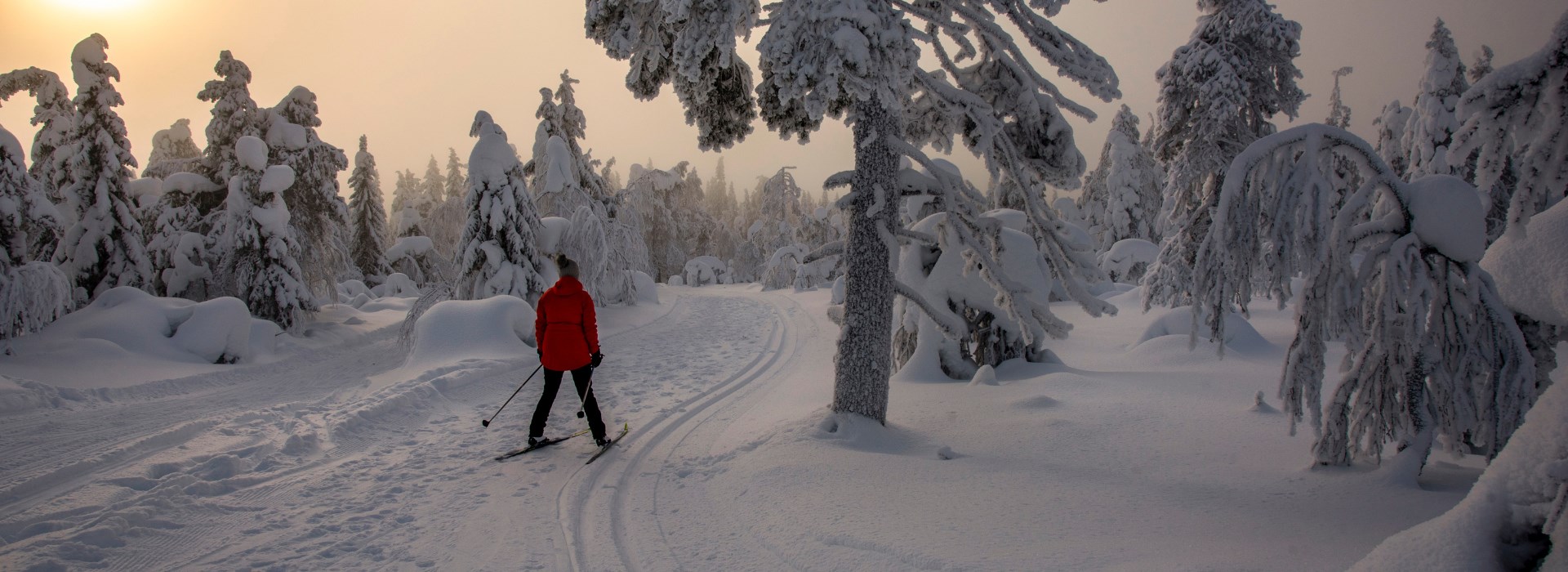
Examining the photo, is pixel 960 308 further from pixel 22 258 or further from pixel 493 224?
→ pixel 22 258

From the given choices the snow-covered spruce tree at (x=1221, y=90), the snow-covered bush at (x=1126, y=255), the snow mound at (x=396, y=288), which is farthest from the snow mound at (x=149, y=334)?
the snow-covered bush at (x=1126, y=255)

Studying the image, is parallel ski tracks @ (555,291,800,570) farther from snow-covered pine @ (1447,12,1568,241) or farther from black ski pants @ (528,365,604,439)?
snow-covered pine @ (1447,12,1568,241)

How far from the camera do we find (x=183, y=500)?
4.73 meters

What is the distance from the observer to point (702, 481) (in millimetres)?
5348

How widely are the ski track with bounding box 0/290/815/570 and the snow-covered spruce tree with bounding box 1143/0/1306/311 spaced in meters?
11.4

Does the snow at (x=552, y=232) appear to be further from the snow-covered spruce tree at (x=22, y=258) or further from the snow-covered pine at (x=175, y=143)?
the snow-covered pine at (x=175, y=143)

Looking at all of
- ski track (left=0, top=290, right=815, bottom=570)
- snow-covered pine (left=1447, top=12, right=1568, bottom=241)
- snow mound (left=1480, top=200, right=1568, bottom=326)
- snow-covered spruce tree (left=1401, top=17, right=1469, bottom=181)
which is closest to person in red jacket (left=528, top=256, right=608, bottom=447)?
ski track (left=0, top=290, right=815, bottom=570)

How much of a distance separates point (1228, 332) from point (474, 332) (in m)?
14.0

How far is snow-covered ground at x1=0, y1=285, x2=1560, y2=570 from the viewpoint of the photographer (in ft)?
12.8

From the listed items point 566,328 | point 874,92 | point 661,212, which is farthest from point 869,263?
point 661,212

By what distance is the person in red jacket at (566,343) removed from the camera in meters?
6.14

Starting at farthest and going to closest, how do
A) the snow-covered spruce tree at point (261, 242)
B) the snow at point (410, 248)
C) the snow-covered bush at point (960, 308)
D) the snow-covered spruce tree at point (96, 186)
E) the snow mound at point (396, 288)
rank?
the snow at point (410, 248), the snow mound at point (396, 288), the snow-covered spruce tree at point (261, 242), the snow-covered spruce tree at point (96, 186), the snow-covered bush at point (960, 308)

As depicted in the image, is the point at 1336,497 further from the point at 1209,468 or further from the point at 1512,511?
the point at 1512,511

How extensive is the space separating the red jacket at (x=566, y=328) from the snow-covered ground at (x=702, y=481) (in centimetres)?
91
